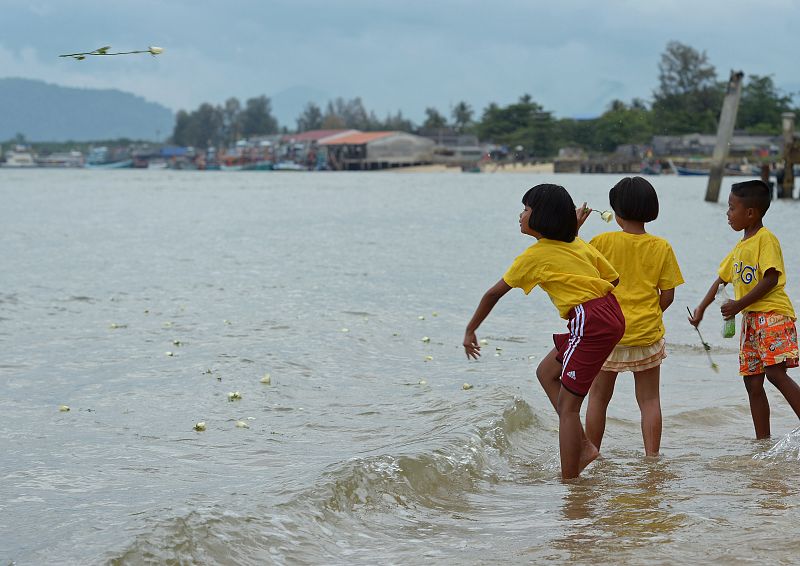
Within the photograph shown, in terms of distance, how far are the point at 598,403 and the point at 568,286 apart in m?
1.17

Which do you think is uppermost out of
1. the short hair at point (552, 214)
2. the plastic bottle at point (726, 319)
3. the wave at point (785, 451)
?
the short hair at point (552, 214)

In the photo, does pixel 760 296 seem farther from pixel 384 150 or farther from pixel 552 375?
pixel 384 150

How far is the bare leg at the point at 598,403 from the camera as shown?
20.7ft

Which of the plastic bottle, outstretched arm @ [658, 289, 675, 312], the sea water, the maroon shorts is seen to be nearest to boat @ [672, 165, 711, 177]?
the sea water

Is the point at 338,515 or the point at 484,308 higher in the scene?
the point at 484,308

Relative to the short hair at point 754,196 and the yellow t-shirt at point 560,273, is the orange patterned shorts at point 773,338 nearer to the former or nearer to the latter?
the short hair at point 754,196

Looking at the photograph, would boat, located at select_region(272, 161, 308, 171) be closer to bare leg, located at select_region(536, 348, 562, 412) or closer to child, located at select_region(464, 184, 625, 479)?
bare leg, located at select_region(536, 348, 562, 412)

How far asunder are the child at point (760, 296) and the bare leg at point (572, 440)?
1105 mm

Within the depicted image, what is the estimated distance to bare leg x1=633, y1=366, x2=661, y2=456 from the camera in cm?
627

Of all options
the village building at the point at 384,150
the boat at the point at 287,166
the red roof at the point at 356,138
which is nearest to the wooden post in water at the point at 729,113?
the village building at the point at 384,150

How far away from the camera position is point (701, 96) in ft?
468

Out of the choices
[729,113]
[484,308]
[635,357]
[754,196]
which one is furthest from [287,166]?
[484,308]

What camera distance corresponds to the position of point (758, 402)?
21.9ft

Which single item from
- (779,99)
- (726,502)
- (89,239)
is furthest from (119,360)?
(779,99)
